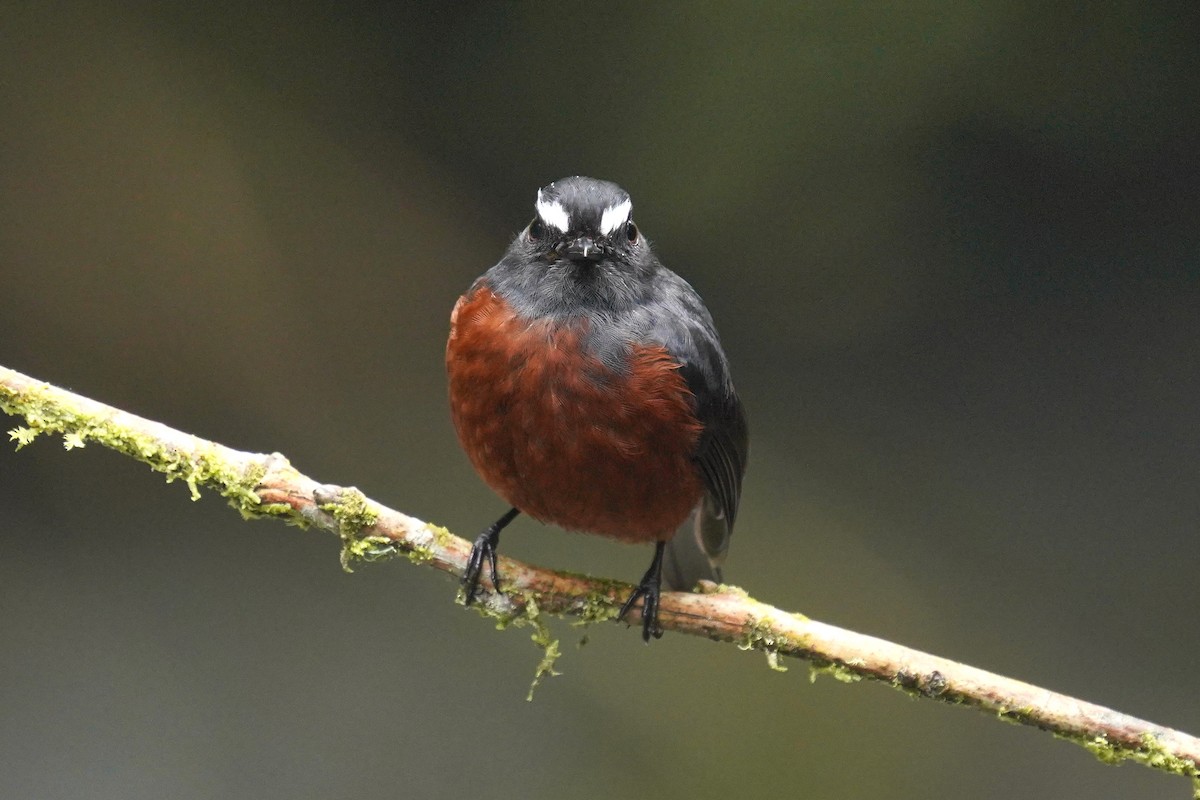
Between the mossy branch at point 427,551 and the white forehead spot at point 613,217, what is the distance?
2.52ft

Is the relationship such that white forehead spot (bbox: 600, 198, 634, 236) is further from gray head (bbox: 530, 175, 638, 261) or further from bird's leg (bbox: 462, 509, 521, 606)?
bird's leg (bbox: 462, 509, 521, 606)

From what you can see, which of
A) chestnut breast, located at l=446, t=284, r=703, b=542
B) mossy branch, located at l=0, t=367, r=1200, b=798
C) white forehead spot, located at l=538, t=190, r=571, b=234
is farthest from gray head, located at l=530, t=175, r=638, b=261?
mossy branch, located at l=0, t=367, r=1200, b=798

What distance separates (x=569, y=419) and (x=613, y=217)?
0.47 m

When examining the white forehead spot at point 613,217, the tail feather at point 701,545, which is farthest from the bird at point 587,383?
the tail feather at point 701,545

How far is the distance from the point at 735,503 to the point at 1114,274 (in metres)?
1.75

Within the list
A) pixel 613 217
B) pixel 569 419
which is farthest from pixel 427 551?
pixel 613 217

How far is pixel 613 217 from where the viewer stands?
2809 millimetres

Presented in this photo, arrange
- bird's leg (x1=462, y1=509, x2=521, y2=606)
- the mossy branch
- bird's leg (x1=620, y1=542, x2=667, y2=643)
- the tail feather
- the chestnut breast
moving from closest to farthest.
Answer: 1. the mossy branch
2. the chestnut breast
3. bird's leg (x1=462, y1=509, x2=521, y2=606)
4. bird's leg (x1=620, y1=542, x2=667, y2=643)
5. the tail feather

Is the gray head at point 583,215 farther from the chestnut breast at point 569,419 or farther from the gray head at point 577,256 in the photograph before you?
the chestnut breast at point 569,419

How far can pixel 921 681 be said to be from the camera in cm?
260

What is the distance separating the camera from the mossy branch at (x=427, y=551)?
8.27ft

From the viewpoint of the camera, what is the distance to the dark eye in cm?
287

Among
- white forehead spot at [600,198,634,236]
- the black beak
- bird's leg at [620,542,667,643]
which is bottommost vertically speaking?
bird's leg at [620,542,667,643]

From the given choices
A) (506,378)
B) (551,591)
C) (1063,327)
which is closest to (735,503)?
(551,591)
